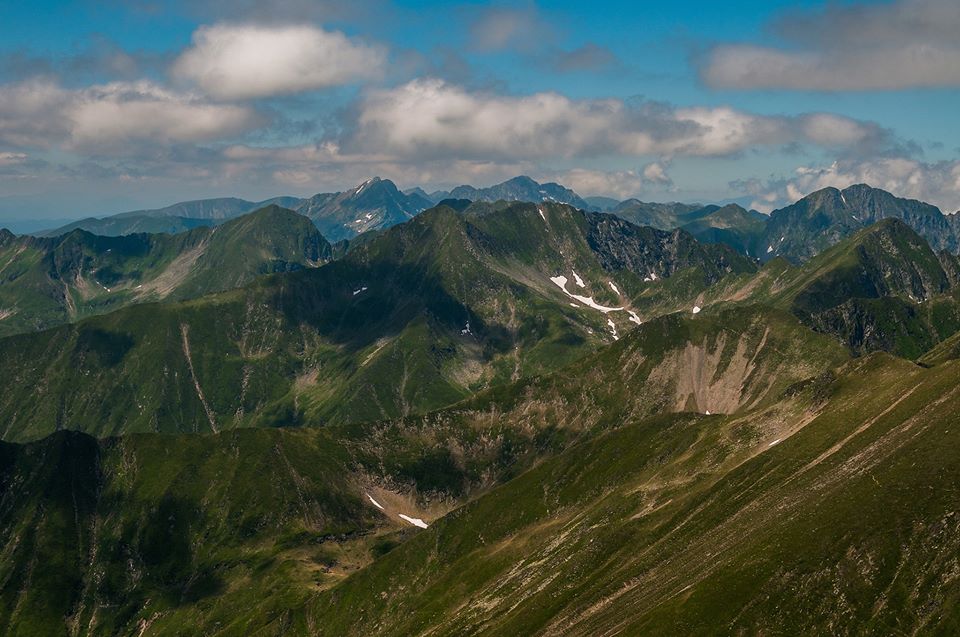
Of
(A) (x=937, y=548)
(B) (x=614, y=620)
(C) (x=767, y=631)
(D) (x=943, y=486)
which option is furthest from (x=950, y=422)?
(B) (x=614, y=620)

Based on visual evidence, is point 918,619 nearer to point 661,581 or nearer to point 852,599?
point 852,599

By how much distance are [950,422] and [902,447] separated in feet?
42.1

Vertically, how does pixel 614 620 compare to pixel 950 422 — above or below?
below

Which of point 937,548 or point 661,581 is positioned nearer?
point 937,548

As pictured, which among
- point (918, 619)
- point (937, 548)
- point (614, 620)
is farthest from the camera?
point (614, 620)

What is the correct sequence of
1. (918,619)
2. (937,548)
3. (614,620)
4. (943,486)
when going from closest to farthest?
(918,619), (937,548), (943,486), (614,620)

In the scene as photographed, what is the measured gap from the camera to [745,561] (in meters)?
180

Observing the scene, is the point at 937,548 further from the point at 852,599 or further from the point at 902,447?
the point at 902,447

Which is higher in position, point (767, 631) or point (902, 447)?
point (902, 447)

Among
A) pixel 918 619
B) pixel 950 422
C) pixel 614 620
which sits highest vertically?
pixel 950 422

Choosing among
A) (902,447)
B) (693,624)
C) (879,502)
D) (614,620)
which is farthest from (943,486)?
(614,620)

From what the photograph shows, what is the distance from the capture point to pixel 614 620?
189250 mm

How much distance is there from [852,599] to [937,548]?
19447 mm

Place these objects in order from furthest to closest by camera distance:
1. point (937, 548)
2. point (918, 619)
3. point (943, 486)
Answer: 1. point (943, 486)
2. point (937, 548)
3. point (918, 619)
